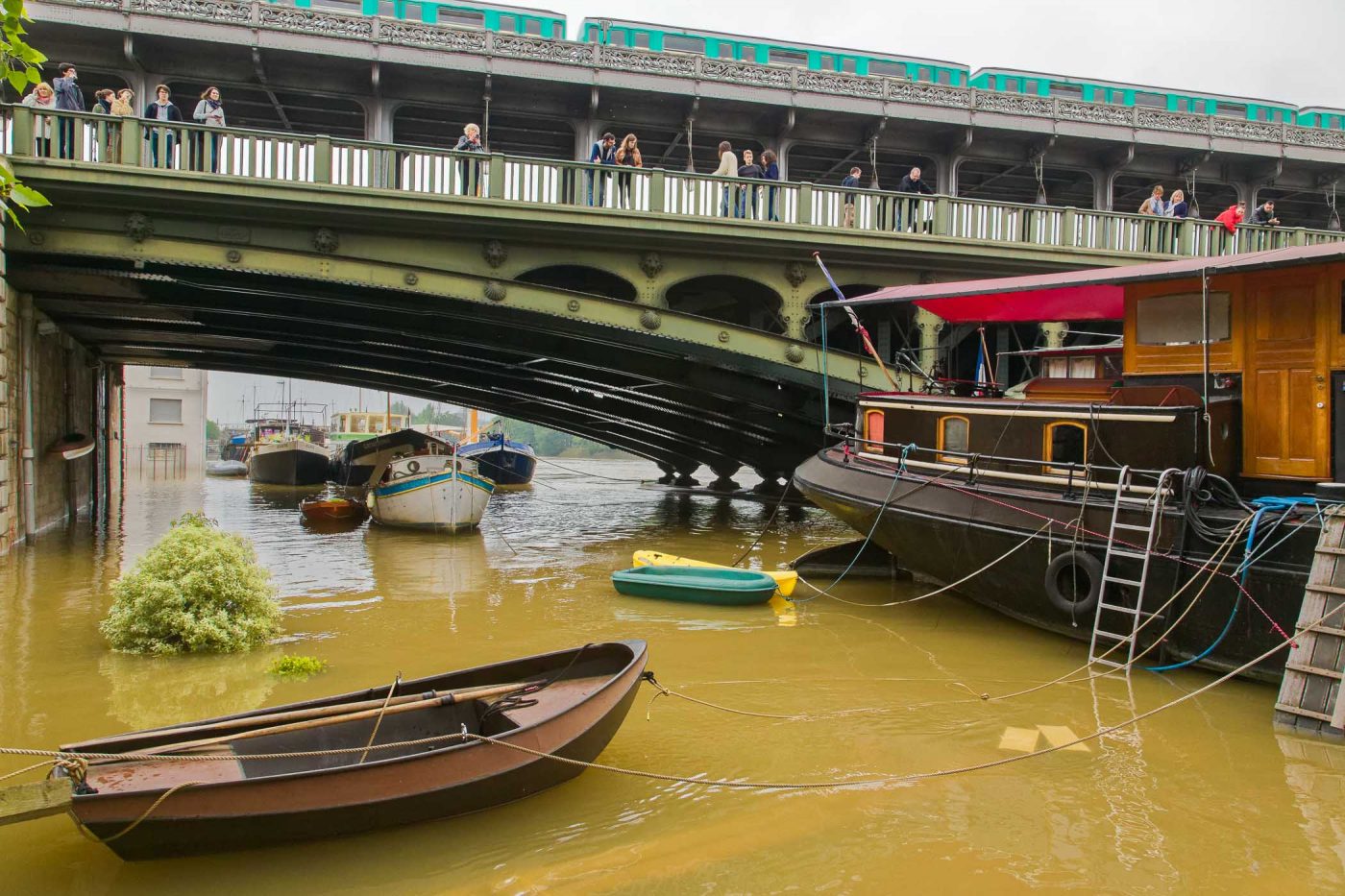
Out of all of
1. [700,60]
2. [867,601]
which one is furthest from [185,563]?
[700,60]

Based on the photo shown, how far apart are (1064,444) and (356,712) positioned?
786 centimetres

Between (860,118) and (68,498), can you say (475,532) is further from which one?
(860,118)

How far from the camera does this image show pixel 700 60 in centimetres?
1925

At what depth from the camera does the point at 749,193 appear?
17000 millimetres

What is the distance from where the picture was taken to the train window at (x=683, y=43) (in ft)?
76.5

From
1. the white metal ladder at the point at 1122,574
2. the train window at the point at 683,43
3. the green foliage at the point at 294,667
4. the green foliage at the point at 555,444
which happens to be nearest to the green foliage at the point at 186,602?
the green foliage at the point at 294,667

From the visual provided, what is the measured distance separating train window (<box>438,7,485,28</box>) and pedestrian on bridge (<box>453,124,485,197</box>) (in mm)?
6652

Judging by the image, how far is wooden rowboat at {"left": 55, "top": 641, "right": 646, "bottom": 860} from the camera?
4.93m

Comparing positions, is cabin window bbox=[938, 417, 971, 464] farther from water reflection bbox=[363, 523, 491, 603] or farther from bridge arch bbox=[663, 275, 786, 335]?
water reflection bbox=[363, 523, 491, 603]

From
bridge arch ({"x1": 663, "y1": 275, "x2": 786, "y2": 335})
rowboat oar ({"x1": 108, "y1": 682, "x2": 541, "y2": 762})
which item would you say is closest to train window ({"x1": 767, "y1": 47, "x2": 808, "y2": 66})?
bridge arch ({"x1": 663, "y1": 275, "x2": 786, "y2": 335})

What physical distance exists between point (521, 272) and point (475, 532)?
7369 mm

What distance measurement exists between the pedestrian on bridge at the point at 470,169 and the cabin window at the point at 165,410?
132 ft

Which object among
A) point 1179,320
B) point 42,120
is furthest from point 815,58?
point 42,120

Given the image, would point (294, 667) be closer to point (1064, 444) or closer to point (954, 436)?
point (954, 436)
